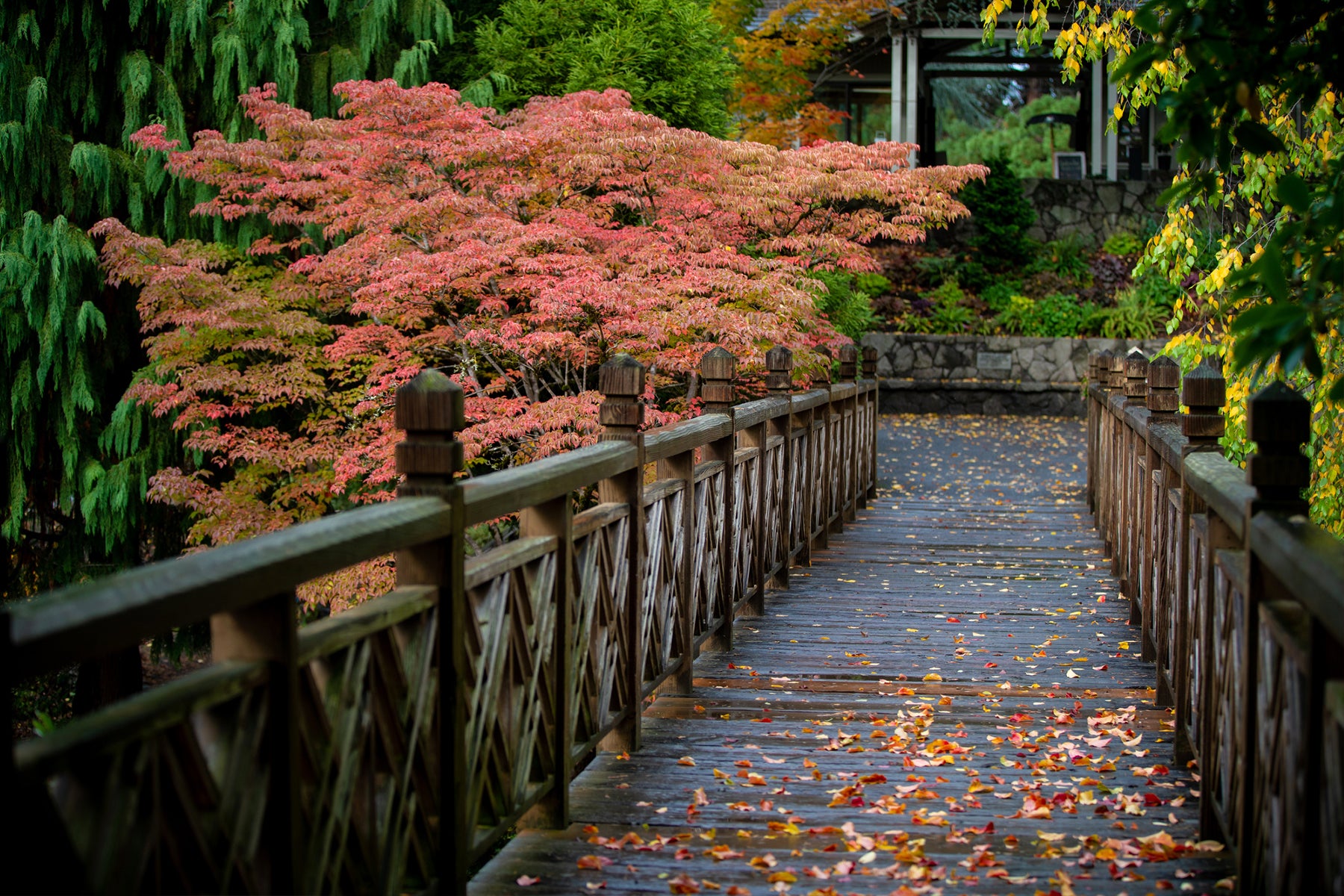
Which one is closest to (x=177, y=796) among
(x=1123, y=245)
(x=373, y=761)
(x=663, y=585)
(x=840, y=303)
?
(x=373, y=761)

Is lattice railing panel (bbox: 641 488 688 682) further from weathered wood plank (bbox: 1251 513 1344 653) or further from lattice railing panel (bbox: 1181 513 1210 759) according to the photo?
weathered wood plank (bbox: 1251 513 1344 653)

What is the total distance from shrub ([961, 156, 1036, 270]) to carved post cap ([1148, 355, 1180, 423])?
15.7 m

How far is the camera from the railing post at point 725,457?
17.8 ft

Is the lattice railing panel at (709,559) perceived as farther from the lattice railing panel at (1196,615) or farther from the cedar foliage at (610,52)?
the cedar foliage at (610,52)

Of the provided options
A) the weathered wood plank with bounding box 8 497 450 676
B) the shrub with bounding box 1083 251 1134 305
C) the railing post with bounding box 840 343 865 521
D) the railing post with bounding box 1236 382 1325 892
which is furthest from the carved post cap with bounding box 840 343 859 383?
the shrub with bounding box 1083 251 1134 305

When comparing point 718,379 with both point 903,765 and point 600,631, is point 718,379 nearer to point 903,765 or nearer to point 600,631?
point 600,631

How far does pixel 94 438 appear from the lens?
35.8 feet

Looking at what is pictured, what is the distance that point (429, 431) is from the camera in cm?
264

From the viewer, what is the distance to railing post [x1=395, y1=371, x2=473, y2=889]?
262cm

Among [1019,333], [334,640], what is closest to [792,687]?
[334,640]

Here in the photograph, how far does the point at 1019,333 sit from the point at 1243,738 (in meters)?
17.1

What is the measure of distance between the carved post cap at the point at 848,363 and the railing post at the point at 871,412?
0.32 meters

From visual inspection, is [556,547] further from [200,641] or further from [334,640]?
[200,641]

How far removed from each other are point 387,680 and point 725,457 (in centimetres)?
329
